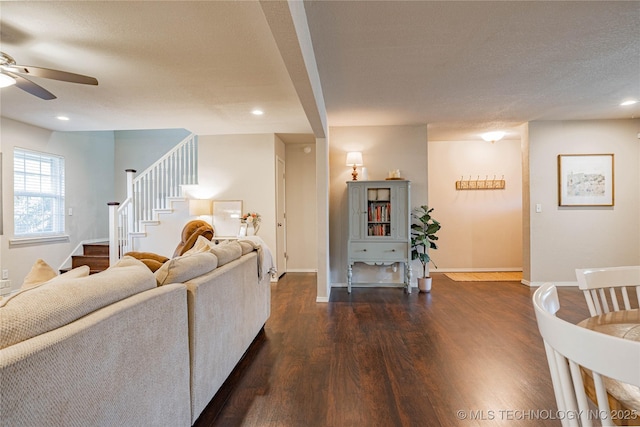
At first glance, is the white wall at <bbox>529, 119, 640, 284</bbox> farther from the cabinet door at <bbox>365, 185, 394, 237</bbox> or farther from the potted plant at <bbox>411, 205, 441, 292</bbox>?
the cabinet door at <bbox>365, 185, 394, 237</bbox>

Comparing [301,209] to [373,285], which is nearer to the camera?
[373,285]

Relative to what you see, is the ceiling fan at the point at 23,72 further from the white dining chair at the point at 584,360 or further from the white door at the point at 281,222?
the white door at the point at 281,222

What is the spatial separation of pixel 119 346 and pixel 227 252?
3.73ft

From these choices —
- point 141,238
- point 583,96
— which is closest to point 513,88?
point 583,96

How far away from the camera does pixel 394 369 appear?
Result: 87.1 inches

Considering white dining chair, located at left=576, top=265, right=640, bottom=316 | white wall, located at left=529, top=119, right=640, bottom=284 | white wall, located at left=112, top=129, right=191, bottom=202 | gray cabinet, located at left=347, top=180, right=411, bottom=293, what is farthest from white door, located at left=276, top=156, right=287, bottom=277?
white dining chair, located at left=576, top=265, right=640, bottom=316

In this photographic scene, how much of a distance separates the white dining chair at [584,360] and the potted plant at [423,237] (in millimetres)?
3836

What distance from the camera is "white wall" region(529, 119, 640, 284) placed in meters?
4.50

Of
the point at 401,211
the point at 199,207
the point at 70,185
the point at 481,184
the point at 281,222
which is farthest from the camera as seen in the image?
the point at 481,184

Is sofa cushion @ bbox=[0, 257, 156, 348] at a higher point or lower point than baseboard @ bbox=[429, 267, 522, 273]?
higher

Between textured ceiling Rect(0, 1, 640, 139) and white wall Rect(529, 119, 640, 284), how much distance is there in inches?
13.9

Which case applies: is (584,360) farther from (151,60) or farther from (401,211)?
(401,211)

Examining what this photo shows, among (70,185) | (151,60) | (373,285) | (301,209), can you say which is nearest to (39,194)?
(70,185)

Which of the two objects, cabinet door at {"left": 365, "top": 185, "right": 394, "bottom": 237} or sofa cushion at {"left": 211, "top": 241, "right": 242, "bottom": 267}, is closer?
sofa cushion at {"left": 211, "top": 241, "right": 242, "bottom": 267}
